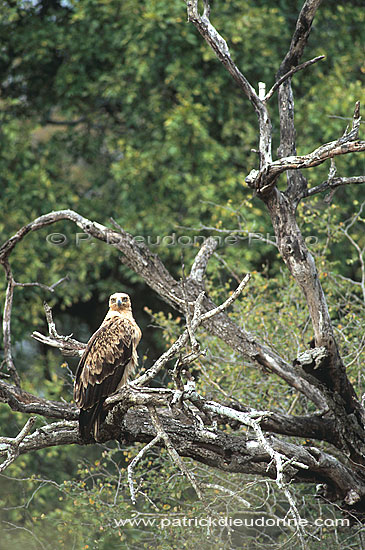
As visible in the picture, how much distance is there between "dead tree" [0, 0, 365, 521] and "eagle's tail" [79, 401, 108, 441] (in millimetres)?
81

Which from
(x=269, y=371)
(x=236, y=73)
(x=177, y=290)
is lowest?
(x=269, y=371)

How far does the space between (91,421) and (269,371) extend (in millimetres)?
1463

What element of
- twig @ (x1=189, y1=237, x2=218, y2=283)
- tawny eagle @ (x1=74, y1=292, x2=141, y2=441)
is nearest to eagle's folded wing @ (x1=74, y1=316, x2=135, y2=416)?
tawny eagle @ (x1=74, y1=292, x2=141, y2=441)

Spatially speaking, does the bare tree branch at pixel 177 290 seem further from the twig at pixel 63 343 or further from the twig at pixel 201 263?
the twig at pixel 63 343

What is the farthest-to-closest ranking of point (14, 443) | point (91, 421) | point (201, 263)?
point (201, 263) < point (91, 421) < point (14, 443)

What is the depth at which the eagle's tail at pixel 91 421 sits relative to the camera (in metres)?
Result: 3.80

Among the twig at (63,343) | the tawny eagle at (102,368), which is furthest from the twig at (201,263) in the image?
the twig at (63,343)

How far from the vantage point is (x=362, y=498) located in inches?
186

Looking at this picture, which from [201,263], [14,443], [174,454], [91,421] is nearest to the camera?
[174,454]

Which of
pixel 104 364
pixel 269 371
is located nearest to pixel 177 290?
pixel 269 371

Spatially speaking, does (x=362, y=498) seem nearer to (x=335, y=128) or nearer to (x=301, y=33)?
(x=301, y=33)

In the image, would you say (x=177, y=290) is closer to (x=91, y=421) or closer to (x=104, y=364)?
(x=104, y=364)

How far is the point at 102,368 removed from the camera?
3975mm

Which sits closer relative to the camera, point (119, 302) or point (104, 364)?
point (104, 364)
